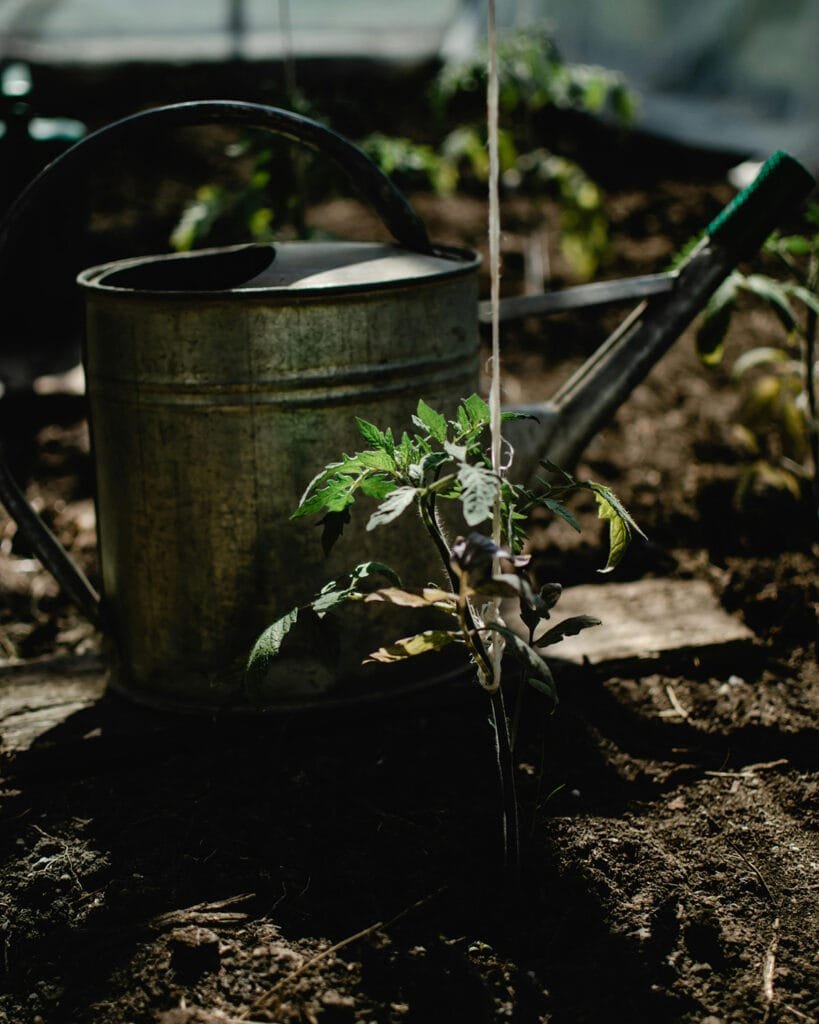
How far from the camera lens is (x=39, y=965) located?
3.98ft

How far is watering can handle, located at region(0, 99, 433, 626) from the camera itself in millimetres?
1502

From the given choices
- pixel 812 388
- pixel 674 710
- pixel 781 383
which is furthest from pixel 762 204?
pixel 674 710

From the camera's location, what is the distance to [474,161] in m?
3.70

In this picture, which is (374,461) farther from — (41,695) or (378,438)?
(41,695)

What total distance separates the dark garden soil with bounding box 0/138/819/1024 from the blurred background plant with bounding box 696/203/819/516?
362 millimetres

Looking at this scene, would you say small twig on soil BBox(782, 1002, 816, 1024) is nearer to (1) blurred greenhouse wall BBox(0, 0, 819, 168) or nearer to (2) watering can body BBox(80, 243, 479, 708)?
(2) watering can body BBox(80, 243, 479, 708)

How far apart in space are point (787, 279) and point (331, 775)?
117 inches

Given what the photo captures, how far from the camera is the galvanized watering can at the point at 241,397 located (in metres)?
1.48

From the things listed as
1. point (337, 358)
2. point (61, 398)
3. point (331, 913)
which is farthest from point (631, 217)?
point (331, 913)

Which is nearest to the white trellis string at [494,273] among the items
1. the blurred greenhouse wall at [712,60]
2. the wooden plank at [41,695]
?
the wooden plank at [41,695]

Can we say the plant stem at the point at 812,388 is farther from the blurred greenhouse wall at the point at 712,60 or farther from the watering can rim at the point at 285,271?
the blurred greenhouse wall at the point at 712,60

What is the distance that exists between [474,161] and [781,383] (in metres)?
1.76

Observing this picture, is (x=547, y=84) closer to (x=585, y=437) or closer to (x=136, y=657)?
(x=585, y=437)

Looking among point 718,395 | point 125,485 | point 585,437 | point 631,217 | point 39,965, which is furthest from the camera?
point 631,217
